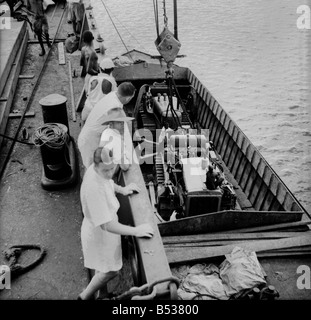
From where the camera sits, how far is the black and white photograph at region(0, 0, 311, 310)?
320 centimetres

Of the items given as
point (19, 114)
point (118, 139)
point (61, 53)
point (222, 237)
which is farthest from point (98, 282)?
point (61, 53)

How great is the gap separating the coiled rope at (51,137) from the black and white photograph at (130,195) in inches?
0.7

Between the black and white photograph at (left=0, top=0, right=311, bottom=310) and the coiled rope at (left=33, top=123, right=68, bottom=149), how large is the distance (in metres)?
0.02

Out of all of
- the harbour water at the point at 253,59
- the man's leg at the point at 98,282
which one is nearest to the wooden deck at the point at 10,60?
the harbour water at the point at 253,59

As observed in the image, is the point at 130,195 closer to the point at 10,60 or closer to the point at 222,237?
the point at 222,237

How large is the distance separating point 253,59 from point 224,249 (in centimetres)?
2226

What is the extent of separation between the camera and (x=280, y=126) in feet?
56.2

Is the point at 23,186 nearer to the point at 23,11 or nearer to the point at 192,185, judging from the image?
the point at 192,185

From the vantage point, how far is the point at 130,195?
3.61m

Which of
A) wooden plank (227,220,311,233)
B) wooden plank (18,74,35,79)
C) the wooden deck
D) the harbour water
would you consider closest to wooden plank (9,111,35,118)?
the wooden deck

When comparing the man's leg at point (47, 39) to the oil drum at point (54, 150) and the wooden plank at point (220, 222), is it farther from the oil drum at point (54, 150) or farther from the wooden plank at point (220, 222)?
the wooden plank at point (220, 222)

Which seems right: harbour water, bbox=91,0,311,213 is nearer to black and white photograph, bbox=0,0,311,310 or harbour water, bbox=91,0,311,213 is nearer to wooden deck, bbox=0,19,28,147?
black and white photograph, bbox=0,0,311,310

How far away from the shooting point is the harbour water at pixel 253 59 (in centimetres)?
1570

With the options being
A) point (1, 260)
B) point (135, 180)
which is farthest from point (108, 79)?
point (1, 260)
